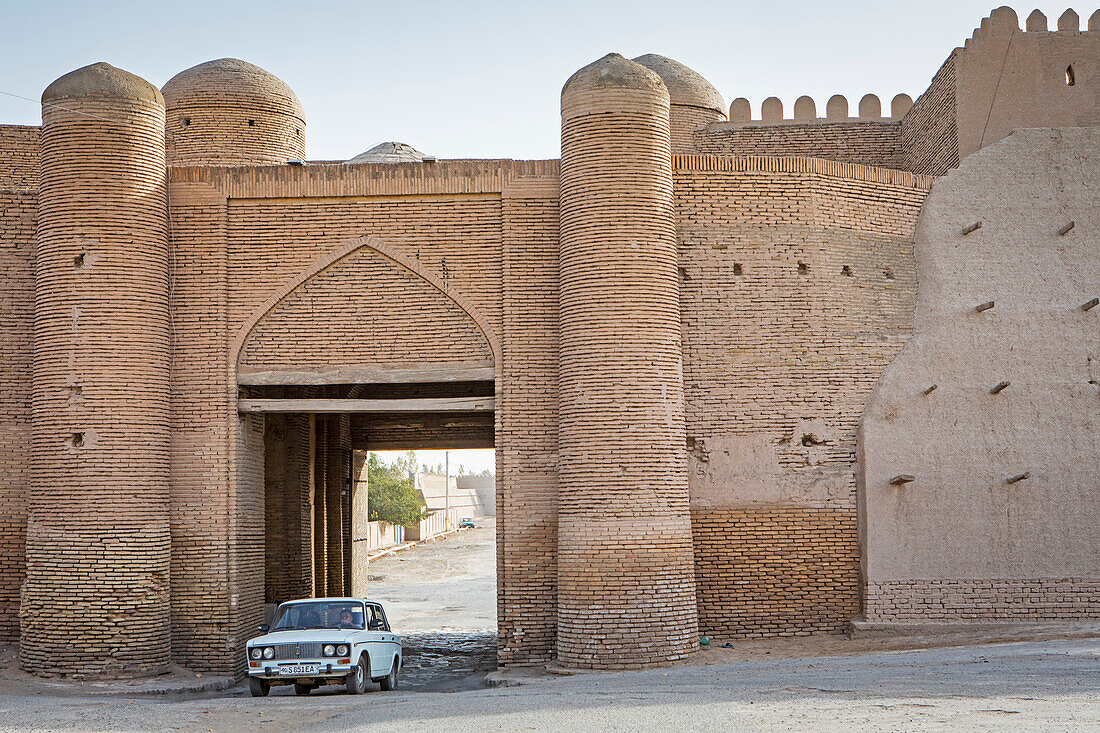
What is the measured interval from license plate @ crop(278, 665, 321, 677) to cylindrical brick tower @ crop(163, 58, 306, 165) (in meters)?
10.1

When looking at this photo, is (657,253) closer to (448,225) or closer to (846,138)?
(448,225)

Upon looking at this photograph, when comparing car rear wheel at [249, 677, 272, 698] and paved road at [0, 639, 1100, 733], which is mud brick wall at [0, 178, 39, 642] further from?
car rear wheel at [249, 677, 272, 698]

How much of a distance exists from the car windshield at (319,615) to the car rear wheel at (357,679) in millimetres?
540

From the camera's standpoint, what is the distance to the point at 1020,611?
1343cm

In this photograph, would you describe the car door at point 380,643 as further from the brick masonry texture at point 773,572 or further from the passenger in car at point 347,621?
the brick masonry texture at point 773,572

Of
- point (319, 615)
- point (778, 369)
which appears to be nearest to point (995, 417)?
point (778, 369)

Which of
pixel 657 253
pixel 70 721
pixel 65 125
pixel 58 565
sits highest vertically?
pixel 65 125

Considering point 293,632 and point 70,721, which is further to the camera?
point 293,632

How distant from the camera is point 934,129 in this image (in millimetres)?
16078

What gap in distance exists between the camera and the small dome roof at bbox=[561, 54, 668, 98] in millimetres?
13367

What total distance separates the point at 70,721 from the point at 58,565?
408cm

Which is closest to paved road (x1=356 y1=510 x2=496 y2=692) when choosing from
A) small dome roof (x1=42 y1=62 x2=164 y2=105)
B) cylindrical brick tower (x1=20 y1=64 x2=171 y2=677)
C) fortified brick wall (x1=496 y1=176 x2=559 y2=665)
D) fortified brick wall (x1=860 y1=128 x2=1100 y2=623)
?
fortified brick wall (x1=496 y1=176 x2=559 y2=665)

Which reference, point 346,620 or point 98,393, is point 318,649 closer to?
point 346,620

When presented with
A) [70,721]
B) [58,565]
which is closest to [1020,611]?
[70,721]
